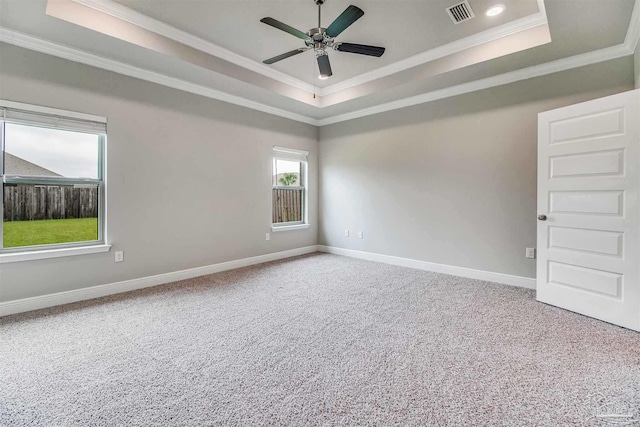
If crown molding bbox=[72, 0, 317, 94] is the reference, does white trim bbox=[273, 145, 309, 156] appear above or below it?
below

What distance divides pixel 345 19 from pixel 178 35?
1.99 m

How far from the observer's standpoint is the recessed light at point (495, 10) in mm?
2684

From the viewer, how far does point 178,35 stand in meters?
3.11

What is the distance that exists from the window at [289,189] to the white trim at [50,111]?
8.19 ft

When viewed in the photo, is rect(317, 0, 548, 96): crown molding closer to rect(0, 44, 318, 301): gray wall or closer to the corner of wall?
the corner of wall

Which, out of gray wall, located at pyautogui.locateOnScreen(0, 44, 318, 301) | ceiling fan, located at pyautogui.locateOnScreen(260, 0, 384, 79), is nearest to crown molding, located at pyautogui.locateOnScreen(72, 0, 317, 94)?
gray wall, located at pyautogui.locateOnScreen(0, 44, 318, 301)

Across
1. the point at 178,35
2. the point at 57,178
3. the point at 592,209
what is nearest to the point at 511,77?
the point at 592,209

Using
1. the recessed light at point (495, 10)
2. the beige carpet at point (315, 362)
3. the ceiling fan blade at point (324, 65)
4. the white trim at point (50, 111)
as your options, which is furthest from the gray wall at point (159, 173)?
the recessed light at point (495, 10)

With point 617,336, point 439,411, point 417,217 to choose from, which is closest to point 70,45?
point 439,411

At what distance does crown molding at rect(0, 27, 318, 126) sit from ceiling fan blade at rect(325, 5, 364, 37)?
2.28 meters

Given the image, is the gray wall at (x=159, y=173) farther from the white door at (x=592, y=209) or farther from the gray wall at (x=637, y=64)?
the gray wall at (x=637, y=64)

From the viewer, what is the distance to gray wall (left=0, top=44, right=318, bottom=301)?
113 inches

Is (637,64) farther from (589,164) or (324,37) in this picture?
(324,37)

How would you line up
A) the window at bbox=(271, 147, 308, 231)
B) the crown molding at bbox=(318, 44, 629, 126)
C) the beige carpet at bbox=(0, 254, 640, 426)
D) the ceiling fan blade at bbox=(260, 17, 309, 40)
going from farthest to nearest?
the window at bbox=(271, 147, 308, 231) → the crown molding at bbox=(318, 44, 629, 126) → the ceiling fan blade at bbox=(260, 17, 309, 40) → the beige carpet at bbox=(0, 254, 640, 426)
